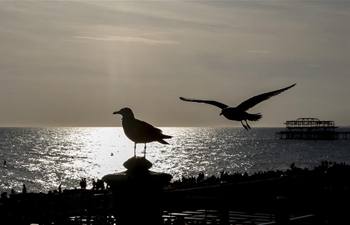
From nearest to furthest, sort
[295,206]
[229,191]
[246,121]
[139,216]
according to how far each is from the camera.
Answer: [139,216] → [229,191] → [246,121] → [295,206]

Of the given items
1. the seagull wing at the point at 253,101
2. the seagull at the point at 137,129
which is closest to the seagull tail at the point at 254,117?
the seagull wing at the point at 253,101

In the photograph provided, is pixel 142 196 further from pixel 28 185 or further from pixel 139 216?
pixel 28 185

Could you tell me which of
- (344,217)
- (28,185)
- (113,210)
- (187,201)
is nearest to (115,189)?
(113,210)

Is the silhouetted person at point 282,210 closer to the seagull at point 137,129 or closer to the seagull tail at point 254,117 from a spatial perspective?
the seagull at point 137,129

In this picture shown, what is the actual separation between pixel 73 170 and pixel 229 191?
10721cm

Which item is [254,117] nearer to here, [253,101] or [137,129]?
[253,101]

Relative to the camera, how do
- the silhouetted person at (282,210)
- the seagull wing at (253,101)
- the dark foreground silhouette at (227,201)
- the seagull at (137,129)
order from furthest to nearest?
1. the seagull wing at (253,101)
2. the seagull at (137,129)
3. the dark foreground silhouette at (227,201)
4. the silhouetted person at (282,210)

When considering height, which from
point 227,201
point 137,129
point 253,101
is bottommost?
point 227,201

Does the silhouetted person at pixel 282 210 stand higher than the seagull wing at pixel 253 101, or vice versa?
Answer: the seagull wing at pixel 253 101

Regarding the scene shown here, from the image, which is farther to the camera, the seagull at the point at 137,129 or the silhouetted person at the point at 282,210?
the seagull at the point at 137,129

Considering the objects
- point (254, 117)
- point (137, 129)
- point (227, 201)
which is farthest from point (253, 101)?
point (137, 129)

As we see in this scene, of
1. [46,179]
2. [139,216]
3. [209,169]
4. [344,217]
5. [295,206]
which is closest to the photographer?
[139,216]

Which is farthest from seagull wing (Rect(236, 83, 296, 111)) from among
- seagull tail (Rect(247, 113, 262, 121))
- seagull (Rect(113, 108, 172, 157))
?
seagull (Rect(113, 108, 172, 157))

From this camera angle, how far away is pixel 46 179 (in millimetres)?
93062
